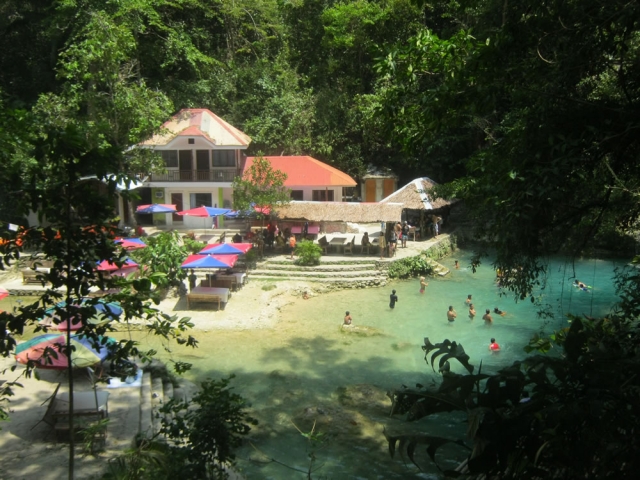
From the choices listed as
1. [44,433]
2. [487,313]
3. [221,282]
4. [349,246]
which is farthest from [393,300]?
[44,433]

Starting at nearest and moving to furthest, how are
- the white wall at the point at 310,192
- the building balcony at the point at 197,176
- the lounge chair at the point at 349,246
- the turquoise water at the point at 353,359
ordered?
the turquoise water at the point at 353,359
the lounge chair at the point at 349,246
the building balcony at the point at 197,176
the white wall at the point at 310,192

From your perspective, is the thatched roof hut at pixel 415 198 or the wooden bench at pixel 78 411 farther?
the thatched roof hut at pixel 415 198

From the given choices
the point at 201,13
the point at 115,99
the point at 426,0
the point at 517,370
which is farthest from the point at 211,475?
the point at 201,13

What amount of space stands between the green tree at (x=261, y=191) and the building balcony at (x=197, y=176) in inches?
201

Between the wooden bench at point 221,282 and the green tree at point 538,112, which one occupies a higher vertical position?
the green tree at point 538,112

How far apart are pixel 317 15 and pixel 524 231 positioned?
30257mm

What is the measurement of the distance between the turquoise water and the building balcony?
1017 cm

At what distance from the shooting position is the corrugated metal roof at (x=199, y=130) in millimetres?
26562

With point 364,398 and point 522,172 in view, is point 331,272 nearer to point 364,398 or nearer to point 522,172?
point 364,398

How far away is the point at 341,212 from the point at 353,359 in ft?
31.7

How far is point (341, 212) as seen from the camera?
76.0 feet

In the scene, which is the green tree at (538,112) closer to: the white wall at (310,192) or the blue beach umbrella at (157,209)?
the blue beach umbrella at (157,209)

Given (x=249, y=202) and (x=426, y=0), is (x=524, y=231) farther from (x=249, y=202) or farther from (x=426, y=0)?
(x=249, y=202)

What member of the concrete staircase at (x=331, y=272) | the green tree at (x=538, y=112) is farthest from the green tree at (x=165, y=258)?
the green tree at (x=538, y=112)
